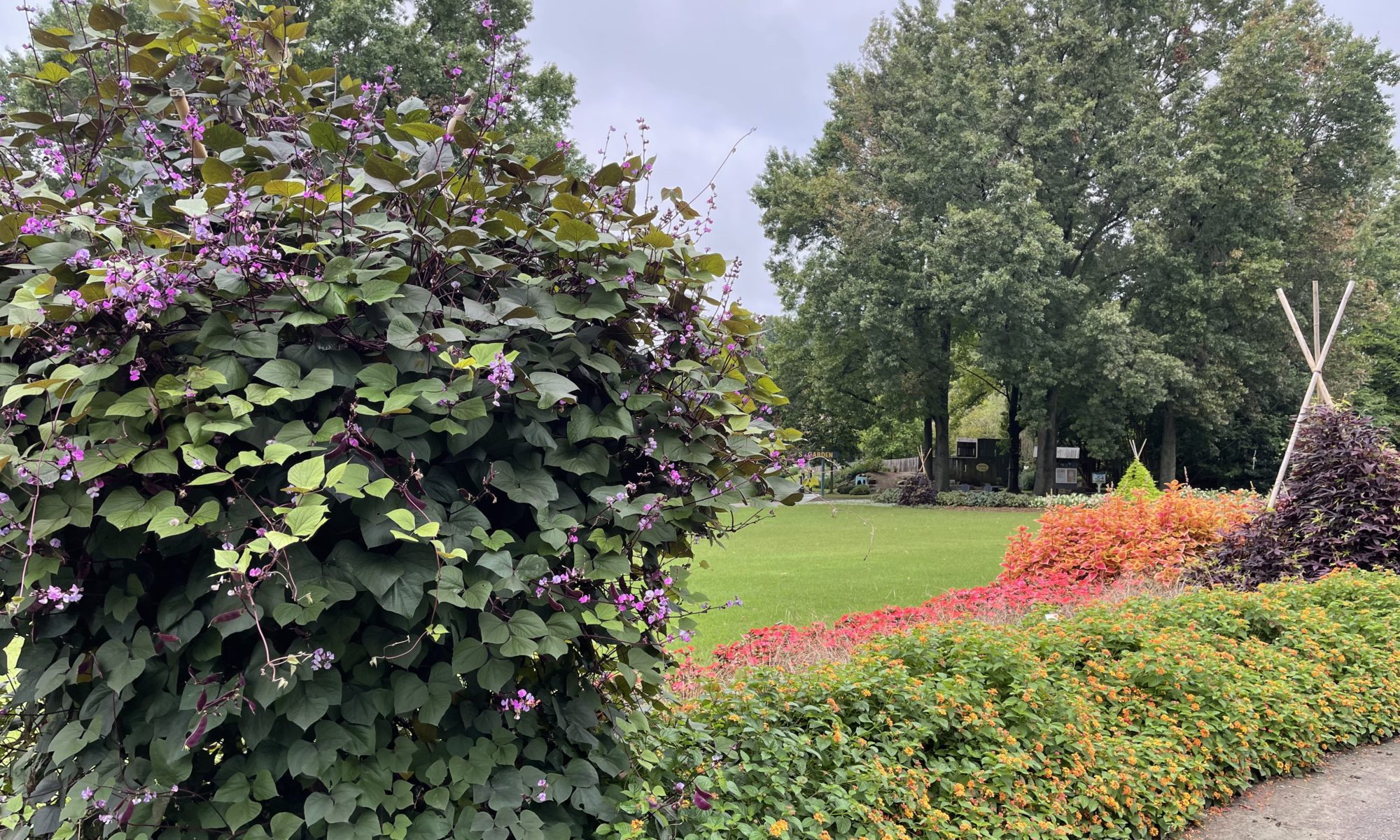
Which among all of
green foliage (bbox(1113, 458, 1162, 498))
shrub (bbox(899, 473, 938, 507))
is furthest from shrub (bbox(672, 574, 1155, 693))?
shrub (bbox(899, 473, 938, 507))

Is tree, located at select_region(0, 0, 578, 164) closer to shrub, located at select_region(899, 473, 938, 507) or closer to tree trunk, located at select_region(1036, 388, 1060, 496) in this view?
shrub, located at select_region(899, 473, 938, 507)

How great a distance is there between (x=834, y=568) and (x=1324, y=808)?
270 inches

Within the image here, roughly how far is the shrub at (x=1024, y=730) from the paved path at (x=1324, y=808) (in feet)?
0.30

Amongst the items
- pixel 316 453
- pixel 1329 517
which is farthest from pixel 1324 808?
pixel 316 453

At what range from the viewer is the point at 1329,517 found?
254 inches

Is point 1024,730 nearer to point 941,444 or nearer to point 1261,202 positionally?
point 1261,202

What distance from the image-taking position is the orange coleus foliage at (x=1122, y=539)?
7.45 meters

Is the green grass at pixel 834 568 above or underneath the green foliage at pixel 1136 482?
Result: underneath

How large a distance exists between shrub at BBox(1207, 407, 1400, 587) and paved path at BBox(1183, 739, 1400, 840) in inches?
109

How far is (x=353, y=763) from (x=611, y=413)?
85cm

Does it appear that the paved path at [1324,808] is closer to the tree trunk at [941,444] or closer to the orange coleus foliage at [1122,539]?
the orange coleus foliage at [1122,539]

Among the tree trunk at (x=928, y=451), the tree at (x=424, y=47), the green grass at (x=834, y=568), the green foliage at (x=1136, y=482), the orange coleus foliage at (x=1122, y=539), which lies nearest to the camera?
the green grass at (x=834, y=568)

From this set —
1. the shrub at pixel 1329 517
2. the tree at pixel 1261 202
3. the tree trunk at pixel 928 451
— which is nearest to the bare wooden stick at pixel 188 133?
the shrub at pixel 1329 517

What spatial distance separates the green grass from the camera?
7.30 metres
